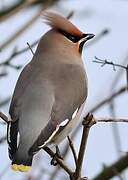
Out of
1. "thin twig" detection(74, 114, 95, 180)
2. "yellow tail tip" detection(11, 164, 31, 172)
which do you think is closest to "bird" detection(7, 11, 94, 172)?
"yellow tail tip" detection(11, 164, 31, 172)

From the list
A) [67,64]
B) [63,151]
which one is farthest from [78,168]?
[67,64]

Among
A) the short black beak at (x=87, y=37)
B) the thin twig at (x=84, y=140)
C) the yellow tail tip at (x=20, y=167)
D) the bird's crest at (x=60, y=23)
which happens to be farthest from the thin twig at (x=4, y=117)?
the short black beak at (x=87, y=37)

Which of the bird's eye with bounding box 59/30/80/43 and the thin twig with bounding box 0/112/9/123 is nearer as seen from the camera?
the thin twig with bounding box 0/112/9/123

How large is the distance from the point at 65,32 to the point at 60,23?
0.07m

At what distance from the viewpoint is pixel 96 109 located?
396cm

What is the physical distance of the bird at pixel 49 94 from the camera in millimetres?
3783

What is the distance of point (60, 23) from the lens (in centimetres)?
452

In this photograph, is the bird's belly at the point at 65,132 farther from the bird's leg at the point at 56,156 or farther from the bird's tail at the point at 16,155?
the bird's tail at the point at 16,155

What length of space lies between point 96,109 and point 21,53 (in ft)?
2.26

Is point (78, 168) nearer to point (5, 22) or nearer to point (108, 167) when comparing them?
point (108, 167)

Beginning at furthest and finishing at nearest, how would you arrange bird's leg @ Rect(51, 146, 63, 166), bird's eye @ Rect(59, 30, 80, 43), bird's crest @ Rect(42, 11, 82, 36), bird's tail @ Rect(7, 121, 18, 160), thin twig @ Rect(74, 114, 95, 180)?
bird's eye @ Rect(59, 30, 80, 43), bird's crest @ Rect(42, 11, 82, 36), bird's leg @ Rect(51, 146, 63, 166), bird's tail @ Rect(7, 121, 18, 160), thin twig @ Rect(74, 114, 95, 180)

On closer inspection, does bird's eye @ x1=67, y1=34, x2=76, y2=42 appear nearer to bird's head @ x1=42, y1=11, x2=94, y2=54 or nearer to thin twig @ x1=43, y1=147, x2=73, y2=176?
bird's head @ x1=42, y1=11, x2=94, y2=54

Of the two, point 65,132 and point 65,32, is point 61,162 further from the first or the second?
point 65,32

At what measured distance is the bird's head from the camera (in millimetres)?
4475
